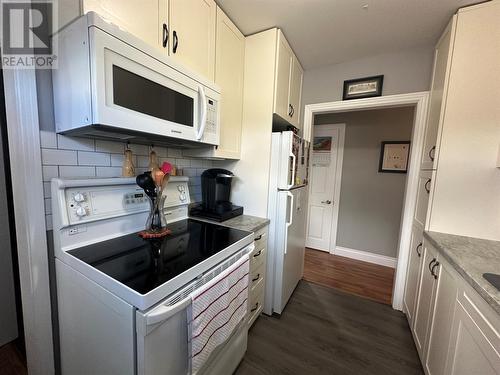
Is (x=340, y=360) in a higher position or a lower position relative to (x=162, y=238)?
lower

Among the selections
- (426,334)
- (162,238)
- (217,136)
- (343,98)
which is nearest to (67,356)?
(162,238)

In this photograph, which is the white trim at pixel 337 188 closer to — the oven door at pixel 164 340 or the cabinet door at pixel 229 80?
the cabinet door at pixel 229 80

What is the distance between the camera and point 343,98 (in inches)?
85.0

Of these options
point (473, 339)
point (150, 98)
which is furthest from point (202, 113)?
point (473, 339)

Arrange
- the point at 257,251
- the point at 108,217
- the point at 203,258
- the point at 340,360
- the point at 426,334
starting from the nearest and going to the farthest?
the point at 203,258, the point at 108,217, the point at 426,334, the point at 340,360, the point at 257,251

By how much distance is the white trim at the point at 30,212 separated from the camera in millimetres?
899

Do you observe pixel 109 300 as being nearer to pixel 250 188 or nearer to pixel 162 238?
pixel 162 238

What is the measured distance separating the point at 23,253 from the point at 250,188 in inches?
56.6

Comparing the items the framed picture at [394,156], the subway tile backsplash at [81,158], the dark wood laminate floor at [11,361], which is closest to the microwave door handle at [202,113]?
the subway tile backsplash at [81,158]

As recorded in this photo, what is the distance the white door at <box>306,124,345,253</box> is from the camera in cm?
332

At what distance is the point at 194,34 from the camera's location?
50.8 inches

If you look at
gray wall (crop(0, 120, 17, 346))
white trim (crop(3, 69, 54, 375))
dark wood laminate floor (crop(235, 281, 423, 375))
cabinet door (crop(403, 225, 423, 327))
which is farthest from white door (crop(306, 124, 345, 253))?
gray wall (crop(0, 120, 17, 346))

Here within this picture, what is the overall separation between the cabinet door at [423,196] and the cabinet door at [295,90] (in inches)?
49.7

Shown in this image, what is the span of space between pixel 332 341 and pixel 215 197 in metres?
1.51
